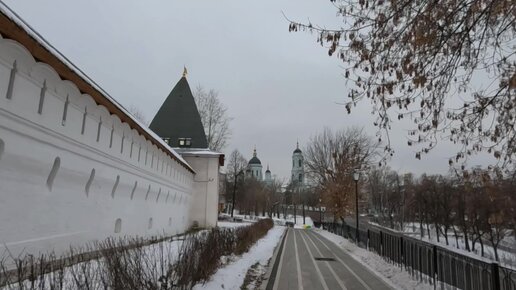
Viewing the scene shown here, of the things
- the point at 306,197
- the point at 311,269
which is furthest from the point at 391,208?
the point at 311,269

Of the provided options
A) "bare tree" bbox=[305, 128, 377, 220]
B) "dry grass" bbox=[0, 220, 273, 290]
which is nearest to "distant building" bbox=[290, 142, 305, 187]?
"bare tree" bbox=[305, 128, 377, 220]

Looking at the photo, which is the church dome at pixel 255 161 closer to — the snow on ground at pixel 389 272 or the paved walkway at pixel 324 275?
the snow on ground at pixel 389 272

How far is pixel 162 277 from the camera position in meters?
5.41

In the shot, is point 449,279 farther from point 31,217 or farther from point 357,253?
point 357,253

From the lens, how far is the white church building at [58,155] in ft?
24.4

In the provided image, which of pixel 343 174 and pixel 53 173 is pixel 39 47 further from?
pixel 343 174


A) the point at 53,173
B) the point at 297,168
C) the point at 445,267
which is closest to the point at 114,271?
the point at 53,173

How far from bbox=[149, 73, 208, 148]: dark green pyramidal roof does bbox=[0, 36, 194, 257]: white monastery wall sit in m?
26.5

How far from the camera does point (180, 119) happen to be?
4297cm

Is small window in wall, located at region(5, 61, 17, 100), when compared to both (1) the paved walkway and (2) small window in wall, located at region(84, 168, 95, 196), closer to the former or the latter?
(2) small window in wall, located at region(84, 168, 95, 196)

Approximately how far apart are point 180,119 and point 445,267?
120ft

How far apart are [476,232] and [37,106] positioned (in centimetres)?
5123

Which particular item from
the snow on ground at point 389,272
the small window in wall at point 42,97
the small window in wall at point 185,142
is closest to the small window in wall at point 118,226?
the small window in wall at point 42,97

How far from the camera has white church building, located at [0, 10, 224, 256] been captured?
7430 mm
